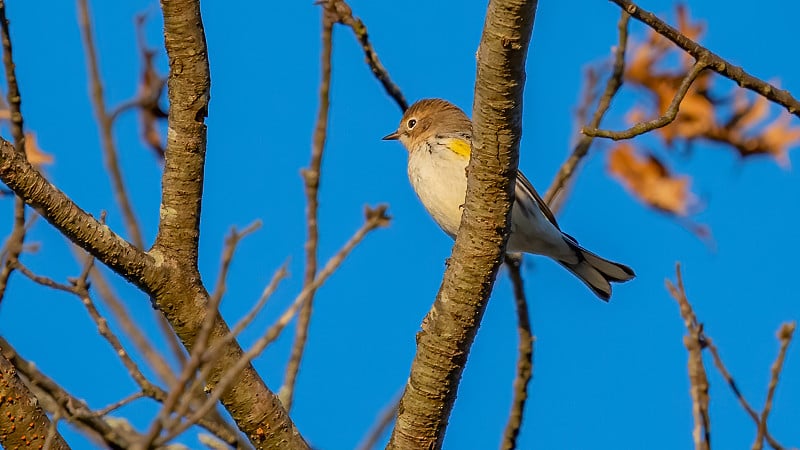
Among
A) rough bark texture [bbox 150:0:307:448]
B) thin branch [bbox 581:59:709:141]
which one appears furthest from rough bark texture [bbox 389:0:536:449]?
rough bark texture [bbox 150:0:307:448]

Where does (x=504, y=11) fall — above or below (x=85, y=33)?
below

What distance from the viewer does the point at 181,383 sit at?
2.40 metres

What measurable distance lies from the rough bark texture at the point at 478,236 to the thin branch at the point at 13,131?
1.63 metres

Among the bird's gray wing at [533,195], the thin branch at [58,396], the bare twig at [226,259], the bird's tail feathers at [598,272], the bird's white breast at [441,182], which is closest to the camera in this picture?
the bare twig at [226,259]

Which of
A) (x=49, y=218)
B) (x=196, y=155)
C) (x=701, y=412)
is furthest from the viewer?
(x=196, y=155)

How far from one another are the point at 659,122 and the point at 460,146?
12.0 feet

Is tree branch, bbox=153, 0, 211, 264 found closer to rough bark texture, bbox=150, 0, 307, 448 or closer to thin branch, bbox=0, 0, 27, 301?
rough bark texture, bbox=150, 0, 307, 448

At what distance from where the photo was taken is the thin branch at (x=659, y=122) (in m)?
3.94

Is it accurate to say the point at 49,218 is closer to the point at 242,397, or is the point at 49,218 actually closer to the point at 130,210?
the point at 242,397

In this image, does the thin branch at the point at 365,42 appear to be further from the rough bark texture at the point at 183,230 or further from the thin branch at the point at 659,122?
the thin branch at the point at 659,122

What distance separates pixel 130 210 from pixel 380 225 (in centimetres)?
363

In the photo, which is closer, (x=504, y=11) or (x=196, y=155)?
(x=504, y=11)

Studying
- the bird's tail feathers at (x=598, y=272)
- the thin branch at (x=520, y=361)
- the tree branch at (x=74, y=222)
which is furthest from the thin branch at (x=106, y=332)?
the bird's tail feathers at (x=598, y=272)

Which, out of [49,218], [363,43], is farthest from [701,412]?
[363,43]
